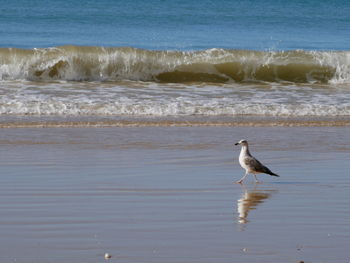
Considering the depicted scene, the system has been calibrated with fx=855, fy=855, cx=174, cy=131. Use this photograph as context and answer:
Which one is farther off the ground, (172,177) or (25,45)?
(25,45)

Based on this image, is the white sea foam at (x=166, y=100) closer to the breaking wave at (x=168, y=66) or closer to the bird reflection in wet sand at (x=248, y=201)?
the breaking wave at (x=168, y=66)

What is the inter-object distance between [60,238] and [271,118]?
838cm

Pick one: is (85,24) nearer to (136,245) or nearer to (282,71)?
(282,71)

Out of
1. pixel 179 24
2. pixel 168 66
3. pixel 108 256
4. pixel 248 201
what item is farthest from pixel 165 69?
pixel 179 24

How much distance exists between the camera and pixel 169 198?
264 inches

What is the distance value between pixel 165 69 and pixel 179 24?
53.6 feet

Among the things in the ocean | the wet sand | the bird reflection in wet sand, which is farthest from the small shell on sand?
the ocean

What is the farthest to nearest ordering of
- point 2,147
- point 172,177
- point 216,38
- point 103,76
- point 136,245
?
point 216,38 < point 103,76 < point 2,147 < point 172,177 < point 136,245

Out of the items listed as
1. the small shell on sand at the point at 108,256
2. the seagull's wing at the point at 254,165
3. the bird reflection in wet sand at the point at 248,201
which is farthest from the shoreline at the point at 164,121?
the small shell on sand at the point at 108,256

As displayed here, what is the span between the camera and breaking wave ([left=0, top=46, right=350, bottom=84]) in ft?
63.4

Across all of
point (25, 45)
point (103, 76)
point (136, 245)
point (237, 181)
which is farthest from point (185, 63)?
point (136, 245)

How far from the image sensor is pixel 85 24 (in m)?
35.4

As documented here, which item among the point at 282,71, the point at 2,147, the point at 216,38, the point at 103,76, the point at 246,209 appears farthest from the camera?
the point at 216,38

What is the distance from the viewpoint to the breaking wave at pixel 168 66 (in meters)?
19.3
